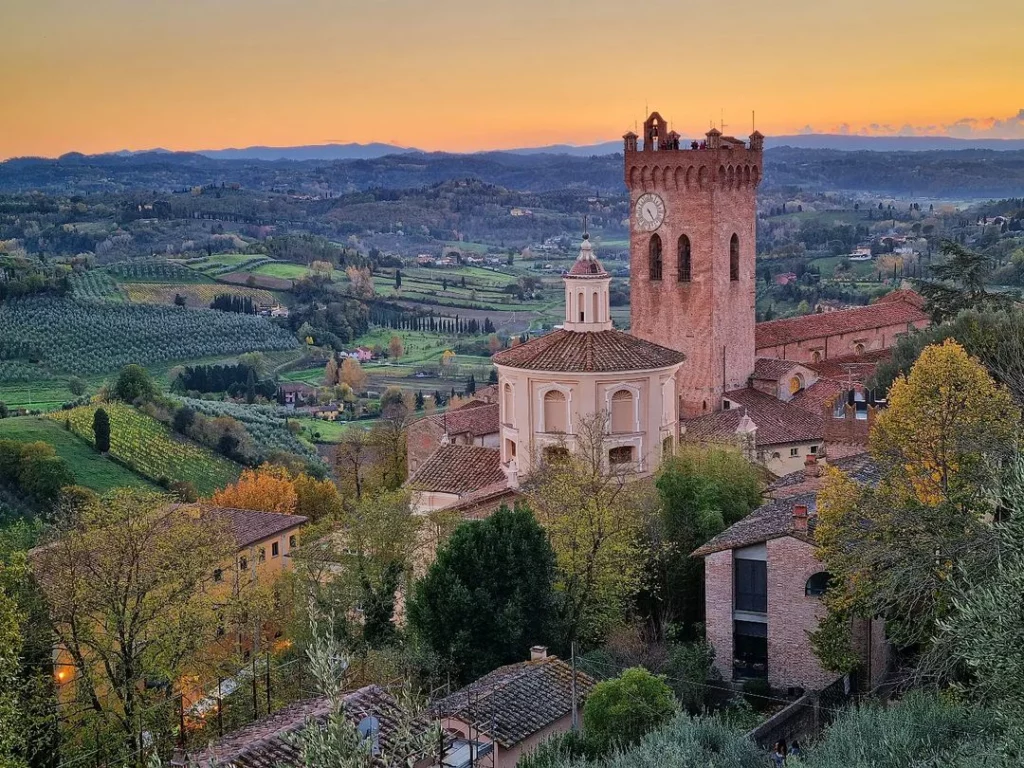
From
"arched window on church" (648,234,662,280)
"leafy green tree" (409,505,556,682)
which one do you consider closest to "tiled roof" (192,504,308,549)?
"leafy green tree" (409,505,556,682)

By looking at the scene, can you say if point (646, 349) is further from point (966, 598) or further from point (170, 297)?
point (170, 297)

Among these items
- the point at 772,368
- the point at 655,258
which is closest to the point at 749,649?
the point at 772,368

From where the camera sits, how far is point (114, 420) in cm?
7919

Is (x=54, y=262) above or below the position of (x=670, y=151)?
below

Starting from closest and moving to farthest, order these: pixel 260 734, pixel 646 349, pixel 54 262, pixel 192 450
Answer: pixel 260 734, pixel 646 349, pixel 192 450, pixel 54 262

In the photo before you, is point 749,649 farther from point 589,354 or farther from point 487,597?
point 589,354

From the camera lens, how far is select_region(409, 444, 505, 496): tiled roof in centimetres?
3816

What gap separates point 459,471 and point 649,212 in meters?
15.9

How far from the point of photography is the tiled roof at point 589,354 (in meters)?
36.7

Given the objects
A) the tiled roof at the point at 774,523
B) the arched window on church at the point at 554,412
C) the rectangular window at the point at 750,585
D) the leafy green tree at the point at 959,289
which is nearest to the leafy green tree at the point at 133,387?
the leafy green tree at the point at 959,289

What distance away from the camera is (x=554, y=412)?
37.3 meters

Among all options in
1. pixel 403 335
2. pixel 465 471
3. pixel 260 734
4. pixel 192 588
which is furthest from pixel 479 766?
pixel 403 335

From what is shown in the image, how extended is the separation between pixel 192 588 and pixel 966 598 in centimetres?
1522

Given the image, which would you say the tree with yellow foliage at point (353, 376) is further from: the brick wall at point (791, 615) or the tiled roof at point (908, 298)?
the brick wall at point (791, 615)
